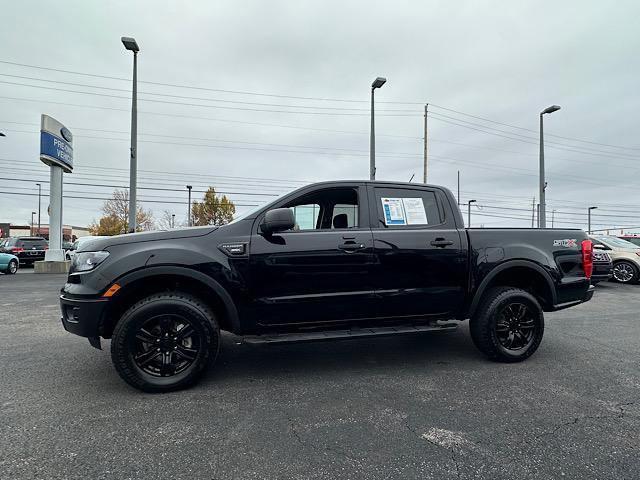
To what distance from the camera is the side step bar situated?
10.9 ft

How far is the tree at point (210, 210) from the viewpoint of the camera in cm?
4297

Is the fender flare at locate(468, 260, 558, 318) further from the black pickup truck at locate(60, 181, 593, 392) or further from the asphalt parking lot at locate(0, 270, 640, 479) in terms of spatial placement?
the asphalt parking lot at locate(0, 270, 640, 479)

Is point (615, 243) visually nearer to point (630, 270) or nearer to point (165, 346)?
point (630, 270)

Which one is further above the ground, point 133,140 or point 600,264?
point 133,140

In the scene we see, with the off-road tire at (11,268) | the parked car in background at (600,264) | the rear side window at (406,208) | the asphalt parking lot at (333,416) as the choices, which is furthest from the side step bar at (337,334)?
the off-road tire at (11,268)

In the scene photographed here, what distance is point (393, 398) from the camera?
10.1 feet

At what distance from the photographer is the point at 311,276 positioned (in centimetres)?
346

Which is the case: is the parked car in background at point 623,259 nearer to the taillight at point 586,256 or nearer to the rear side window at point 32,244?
the taillight at point 586,256

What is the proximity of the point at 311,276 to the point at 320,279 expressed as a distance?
0.09 m

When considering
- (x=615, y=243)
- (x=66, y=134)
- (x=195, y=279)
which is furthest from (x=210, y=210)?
(x=195, y=279)

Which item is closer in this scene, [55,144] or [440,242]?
[440,242]

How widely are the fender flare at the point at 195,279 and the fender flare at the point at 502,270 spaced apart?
239 centimetres

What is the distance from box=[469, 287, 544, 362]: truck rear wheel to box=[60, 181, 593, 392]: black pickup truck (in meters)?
0.01

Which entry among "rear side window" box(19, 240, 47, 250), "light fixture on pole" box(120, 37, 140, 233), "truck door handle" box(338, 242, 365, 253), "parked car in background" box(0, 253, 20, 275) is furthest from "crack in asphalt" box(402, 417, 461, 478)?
"rear side window" box(19, 240, 47, 250)
